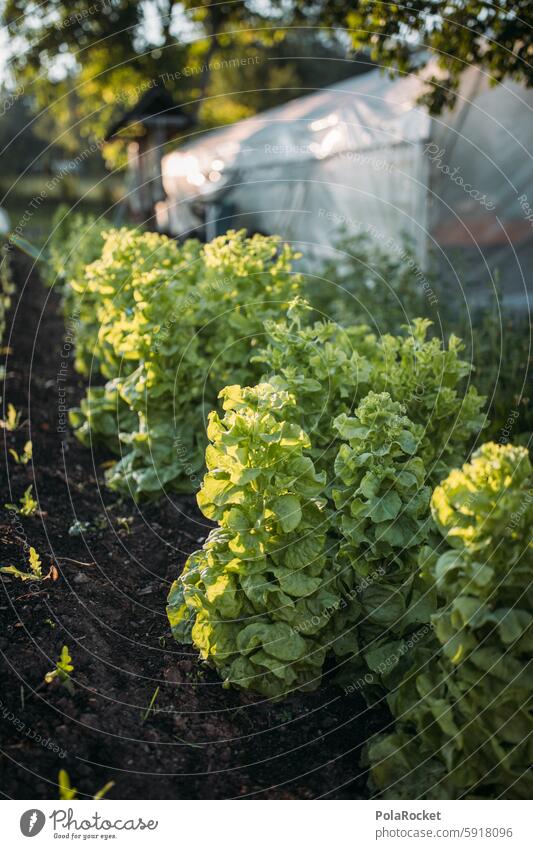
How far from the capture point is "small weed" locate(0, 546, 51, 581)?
3822 millimetres

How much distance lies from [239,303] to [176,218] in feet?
51.8

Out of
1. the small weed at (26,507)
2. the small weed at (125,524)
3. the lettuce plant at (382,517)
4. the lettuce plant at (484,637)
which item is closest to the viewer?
the lettuce plant at (484,637)

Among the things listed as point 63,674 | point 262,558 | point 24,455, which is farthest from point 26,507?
point 262,558

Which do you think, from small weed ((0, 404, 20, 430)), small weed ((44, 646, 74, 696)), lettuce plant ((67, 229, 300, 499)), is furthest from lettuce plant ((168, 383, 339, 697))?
small weed ((0, 404, 20, 430))

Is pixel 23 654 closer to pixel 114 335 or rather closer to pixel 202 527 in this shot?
pixel 202 527

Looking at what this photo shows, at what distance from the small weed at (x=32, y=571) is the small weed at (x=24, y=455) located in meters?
1.37

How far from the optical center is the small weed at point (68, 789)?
266 cm

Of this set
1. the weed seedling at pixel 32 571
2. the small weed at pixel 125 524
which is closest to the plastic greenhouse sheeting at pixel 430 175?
the small weed at pixel 125 524

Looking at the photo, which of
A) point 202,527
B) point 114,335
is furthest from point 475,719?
point 114,335

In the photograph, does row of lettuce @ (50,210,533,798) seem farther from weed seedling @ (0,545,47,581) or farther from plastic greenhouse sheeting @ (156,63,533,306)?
plastic greenhouse sheeting @ (156,63,533,306)

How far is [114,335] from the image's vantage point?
5539 mm

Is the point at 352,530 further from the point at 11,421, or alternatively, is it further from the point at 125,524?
the point at 11,421
